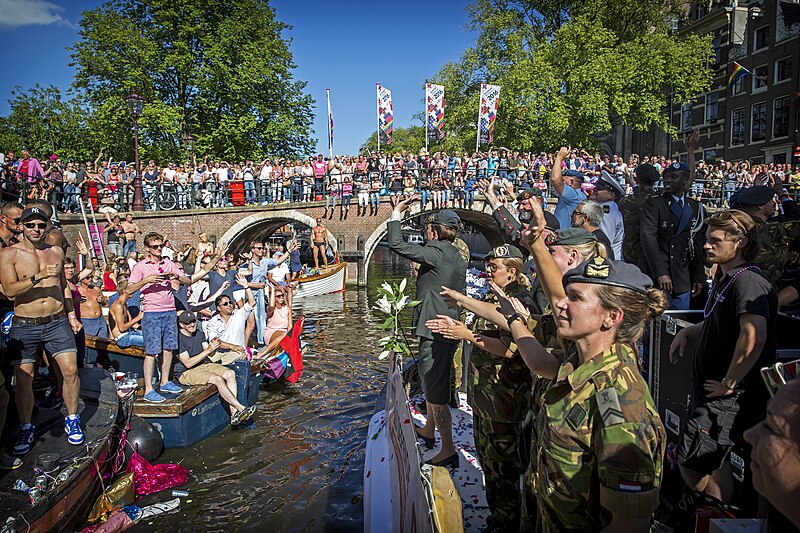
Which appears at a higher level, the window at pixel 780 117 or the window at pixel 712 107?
the window at pixel 712 107

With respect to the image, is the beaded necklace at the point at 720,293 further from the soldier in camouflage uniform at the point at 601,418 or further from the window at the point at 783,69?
the window at the point at 783,69

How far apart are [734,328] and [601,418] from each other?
52.7 inches

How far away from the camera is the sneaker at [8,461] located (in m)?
4.48

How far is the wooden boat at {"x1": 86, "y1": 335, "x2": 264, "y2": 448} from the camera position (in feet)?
20.9

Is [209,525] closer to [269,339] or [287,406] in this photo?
[287,406]

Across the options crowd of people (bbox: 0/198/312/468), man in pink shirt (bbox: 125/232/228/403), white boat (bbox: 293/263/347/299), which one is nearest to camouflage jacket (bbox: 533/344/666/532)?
crowd of people (bbox: 0/198/312/468)

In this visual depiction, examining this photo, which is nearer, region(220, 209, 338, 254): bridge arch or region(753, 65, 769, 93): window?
region(220, 209, 338, 254): bridge arch

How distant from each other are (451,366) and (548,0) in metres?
29.5

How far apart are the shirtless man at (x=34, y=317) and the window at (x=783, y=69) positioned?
30.2 meters

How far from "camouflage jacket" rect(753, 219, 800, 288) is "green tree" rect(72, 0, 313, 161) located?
82.0 feet

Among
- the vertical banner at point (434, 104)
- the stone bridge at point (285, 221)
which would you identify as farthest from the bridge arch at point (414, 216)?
the vertical banner at point (434, 104)

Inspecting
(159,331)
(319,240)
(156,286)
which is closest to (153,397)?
(159,331)

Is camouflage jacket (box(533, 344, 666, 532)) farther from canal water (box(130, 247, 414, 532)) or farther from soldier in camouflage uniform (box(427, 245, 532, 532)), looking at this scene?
canal water (box(130, 247, 414, 532))

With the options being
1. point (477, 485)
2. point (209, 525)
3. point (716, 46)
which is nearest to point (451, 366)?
point (477, 485)
